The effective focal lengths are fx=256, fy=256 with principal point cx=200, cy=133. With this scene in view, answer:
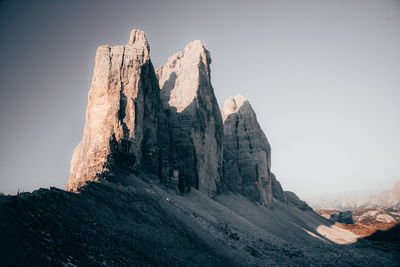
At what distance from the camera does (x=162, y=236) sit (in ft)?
57.8

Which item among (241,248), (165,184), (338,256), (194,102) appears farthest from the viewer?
(194,102)

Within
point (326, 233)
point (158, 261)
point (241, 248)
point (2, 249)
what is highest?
point (2, 249)

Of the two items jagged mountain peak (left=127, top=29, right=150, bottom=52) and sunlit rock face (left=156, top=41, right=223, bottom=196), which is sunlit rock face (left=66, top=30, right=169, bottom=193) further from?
sunlit rock face (left=156, top=41, right=223, bottom=196)

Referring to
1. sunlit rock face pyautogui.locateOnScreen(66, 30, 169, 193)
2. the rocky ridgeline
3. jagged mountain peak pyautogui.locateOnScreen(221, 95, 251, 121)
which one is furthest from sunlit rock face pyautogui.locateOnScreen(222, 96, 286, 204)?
sunlit rock face pyautogui.locateOnScreen(66, 30, 169, 193)

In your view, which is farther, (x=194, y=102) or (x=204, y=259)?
(x=194, y=102)

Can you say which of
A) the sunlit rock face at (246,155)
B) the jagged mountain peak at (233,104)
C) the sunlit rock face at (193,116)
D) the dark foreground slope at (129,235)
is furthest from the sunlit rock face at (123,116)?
the jagged mountain peak at (233,104)

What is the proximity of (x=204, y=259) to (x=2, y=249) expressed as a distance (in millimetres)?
12210

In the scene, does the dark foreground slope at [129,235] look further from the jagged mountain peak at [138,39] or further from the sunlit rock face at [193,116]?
the jagged mountain peak at [138,39]

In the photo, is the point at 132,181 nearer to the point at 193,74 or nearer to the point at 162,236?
the point at 162,236

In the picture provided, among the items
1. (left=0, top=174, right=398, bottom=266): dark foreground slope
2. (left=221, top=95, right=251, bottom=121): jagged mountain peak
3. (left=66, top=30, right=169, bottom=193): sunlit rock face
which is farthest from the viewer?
(left=221, top=95, right=251, bottom=121): jagged mountain peak

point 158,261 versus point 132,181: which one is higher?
point 132,181

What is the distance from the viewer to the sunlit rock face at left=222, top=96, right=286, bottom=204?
5562 centimetres

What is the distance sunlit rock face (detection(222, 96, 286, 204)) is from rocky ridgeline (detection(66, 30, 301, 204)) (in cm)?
22

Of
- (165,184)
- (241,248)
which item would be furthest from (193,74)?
(241,248)
